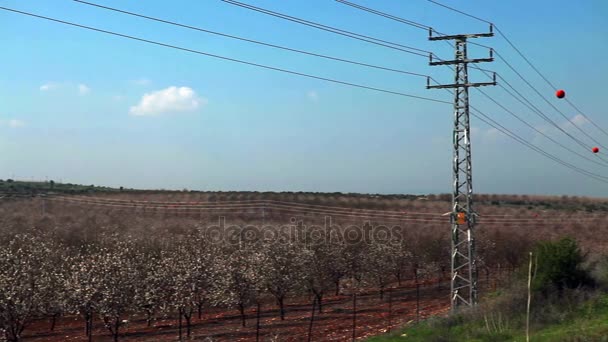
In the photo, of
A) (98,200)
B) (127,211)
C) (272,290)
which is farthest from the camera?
(98,200)

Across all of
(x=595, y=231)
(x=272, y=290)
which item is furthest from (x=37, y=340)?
(x=595, y=231)

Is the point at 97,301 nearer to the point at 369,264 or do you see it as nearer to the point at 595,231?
the point at 369,264

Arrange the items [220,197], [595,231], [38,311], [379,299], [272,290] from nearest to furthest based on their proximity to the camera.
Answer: [38,311] → [272,290] → [379,299] → [595,231] → [220,197]

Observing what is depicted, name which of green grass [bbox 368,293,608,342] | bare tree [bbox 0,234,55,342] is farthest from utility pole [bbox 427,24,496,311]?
bare tree [bbox 0,234,55,342]

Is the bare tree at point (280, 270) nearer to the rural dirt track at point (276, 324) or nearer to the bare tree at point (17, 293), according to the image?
the rural dirt track at point (276, 324)

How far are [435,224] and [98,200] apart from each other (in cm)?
4734

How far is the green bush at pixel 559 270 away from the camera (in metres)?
25.1

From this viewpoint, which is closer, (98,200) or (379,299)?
(379,299)

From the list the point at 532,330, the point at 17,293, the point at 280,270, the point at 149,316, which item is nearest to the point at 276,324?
the point at 280,270

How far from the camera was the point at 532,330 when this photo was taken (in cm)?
2066

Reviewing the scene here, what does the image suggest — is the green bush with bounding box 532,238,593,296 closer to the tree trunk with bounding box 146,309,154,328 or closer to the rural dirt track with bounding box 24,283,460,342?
the rural dirt track with bounding box 24,283,460,342

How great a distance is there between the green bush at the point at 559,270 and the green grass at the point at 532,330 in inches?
53.6

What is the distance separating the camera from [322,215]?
81.2 metres

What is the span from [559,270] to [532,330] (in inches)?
218
